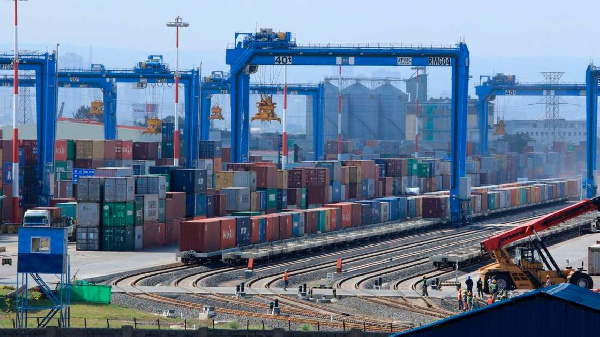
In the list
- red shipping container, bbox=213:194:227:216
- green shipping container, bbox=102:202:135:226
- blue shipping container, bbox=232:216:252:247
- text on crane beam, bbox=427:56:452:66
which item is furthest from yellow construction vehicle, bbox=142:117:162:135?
blue shipping container, bbox=232:216:252:247

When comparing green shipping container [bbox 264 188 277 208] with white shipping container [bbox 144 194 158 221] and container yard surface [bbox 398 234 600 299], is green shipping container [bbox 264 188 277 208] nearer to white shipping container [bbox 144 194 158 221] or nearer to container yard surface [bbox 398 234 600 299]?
white shipping container [bbox 144 194 158 221]

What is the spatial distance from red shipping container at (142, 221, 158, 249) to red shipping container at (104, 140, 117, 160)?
805 inches

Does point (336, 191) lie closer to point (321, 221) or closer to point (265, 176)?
point (265, 176)

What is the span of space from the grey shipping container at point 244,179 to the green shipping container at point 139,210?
10.3 metres

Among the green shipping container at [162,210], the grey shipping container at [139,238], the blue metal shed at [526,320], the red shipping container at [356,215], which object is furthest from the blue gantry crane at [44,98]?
the blue metal shed at [526,320]

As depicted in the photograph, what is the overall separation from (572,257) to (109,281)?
26569 millimetres

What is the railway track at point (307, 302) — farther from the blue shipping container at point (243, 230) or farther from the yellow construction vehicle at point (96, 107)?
the yellow construction vehicle at point (96, 107)

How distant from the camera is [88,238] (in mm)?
63844

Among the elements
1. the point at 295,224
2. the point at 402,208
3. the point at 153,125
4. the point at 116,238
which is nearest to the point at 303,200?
the point at 402,208

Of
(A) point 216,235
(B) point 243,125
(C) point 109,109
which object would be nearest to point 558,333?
(A) point 216,235

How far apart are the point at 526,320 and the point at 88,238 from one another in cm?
4179

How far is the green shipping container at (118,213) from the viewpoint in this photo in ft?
207

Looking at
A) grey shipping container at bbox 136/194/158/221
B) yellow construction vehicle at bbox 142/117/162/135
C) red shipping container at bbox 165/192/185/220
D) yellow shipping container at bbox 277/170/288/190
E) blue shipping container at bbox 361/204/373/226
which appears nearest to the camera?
grey shipping container at bbox 136/194/158/221

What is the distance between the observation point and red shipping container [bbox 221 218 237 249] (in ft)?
198
